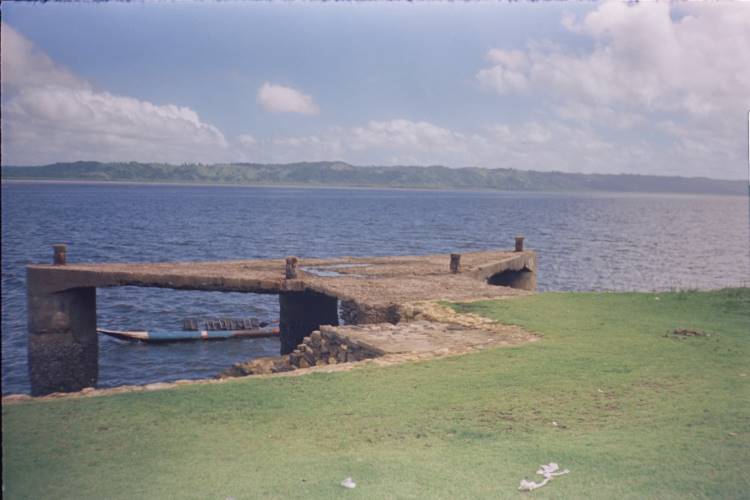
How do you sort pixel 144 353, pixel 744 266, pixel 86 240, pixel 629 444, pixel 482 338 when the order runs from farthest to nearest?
pixel 86 240 < pixel 744 266 < pixel 144 353 < pixel 482 338 < pixel 629 444

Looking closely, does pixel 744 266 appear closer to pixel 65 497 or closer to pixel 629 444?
pixel 629 444

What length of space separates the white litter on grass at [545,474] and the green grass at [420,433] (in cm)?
9

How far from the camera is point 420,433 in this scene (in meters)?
7.55

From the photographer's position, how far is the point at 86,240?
66.8 metres

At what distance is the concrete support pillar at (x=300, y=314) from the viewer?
2406 cm

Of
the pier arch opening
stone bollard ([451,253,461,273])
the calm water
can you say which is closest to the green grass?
stone bollard ([451,253,461,273])

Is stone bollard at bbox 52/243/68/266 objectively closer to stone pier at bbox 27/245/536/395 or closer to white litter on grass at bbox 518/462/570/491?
stone pier at bbox 27/245/536/395

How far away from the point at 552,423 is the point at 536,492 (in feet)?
6.45

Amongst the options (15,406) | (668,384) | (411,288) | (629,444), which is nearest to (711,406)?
(668,384)

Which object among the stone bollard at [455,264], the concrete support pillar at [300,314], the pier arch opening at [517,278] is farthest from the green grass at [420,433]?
the pier arch opening at [517,278]

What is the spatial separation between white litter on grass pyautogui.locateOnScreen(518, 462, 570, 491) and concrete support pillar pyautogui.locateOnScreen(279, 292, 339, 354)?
17.8 metres

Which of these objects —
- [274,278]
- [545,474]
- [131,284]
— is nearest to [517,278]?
[274,278]

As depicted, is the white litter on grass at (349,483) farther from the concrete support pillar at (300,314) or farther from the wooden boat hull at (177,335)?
the wooden boat hull at (177,335)

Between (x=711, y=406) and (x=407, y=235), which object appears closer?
(x=711, y=406)
